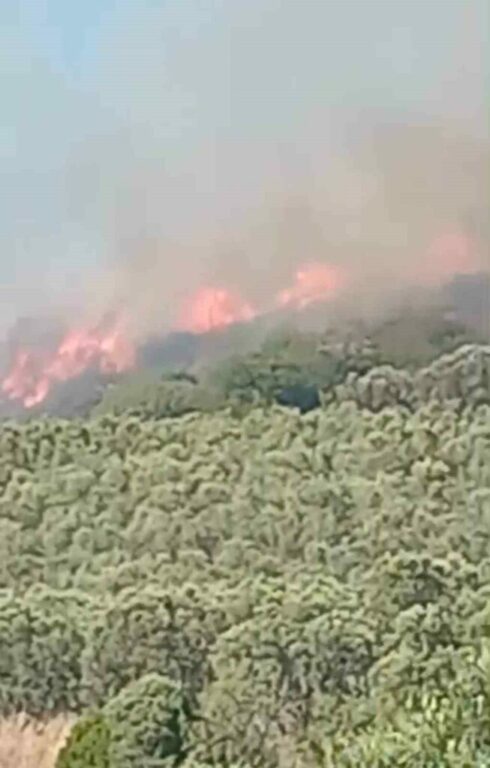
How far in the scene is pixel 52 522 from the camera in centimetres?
421

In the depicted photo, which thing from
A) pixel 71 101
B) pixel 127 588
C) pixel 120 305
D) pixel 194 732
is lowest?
pixel 194 732

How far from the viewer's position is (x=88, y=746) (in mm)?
3891

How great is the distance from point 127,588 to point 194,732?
0.40 m

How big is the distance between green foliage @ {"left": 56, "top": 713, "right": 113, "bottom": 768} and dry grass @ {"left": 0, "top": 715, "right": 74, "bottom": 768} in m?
0.02

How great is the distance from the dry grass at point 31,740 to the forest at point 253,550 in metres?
0.02

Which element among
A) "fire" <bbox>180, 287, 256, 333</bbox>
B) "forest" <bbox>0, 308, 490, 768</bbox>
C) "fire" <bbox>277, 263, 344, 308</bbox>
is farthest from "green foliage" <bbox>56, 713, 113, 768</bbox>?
"fire" <bbox>277, 263, 344, 308</bbox>

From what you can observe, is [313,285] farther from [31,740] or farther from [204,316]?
[31,740]

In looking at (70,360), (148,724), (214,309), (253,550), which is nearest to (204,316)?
(214,309)

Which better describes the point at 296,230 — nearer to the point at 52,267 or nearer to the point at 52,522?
the point at 52,267

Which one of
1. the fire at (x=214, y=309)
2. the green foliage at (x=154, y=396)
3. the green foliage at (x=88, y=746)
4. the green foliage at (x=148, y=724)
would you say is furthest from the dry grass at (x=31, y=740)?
the fire at (x=214, y=309)

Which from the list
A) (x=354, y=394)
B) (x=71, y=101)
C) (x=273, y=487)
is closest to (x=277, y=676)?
(x=273, y=487)

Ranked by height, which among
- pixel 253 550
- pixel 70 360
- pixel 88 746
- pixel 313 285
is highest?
pixel 313 285

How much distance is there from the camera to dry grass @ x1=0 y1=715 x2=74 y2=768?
3.92 metres

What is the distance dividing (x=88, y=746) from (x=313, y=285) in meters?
1.27
